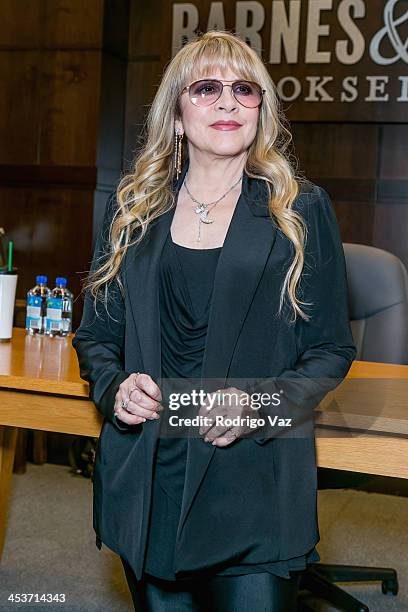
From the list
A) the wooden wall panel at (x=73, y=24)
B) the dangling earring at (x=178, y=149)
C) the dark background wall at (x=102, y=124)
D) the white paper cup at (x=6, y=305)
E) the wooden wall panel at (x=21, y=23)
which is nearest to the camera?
the dangling earring at (x=178, y=149)

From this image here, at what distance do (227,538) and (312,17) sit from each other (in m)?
3.67

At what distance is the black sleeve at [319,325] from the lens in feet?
5.11

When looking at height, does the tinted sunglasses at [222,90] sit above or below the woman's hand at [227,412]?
above

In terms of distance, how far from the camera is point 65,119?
539 cm

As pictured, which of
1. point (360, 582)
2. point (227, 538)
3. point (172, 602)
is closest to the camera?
point (227, 538)

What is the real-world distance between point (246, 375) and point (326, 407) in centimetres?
40

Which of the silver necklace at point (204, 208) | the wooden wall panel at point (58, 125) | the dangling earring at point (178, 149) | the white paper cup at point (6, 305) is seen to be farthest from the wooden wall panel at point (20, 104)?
the silver necklace at point (204, 208)

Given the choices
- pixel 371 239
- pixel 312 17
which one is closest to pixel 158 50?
pixel 312 17

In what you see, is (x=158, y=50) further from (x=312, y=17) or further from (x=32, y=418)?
(x=32, y=418)

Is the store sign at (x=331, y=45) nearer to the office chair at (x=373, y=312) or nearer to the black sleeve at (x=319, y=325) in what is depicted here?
the office chair at (x=373, y=312)

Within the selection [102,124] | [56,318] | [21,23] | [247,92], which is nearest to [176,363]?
[247,92]

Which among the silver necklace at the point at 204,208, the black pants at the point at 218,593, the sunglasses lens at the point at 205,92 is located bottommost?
the black pants at the point at 218,593

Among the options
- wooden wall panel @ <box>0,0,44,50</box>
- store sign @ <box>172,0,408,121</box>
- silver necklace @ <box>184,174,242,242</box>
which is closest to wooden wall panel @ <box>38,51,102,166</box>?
wooden wall panel @ <box>0,0,44,50</box>

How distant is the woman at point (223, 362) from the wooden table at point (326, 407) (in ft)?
0.96
